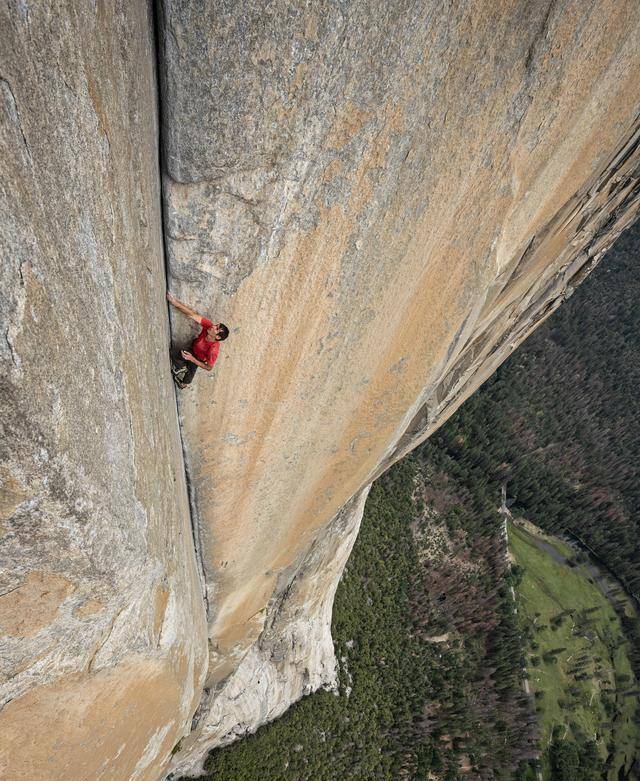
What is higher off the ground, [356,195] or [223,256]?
[223,256]

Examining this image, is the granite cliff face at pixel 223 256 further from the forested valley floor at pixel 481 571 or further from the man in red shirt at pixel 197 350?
the forested valley floor at pixel 481 571

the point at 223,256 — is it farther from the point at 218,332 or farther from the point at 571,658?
the point at 571,658

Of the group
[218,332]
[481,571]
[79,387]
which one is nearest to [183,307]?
[218,332]

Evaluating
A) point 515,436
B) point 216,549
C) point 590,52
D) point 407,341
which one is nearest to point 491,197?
point 590,52

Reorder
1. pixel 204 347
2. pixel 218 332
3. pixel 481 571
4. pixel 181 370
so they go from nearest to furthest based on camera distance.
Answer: pixel 218 332, pixel 204 347, pixel 181 370, pixel 481 571

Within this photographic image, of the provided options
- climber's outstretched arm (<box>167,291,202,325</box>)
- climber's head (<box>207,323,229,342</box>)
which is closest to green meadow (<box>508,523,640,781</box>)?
climber's head (<box>207,323,229,342</box>)
